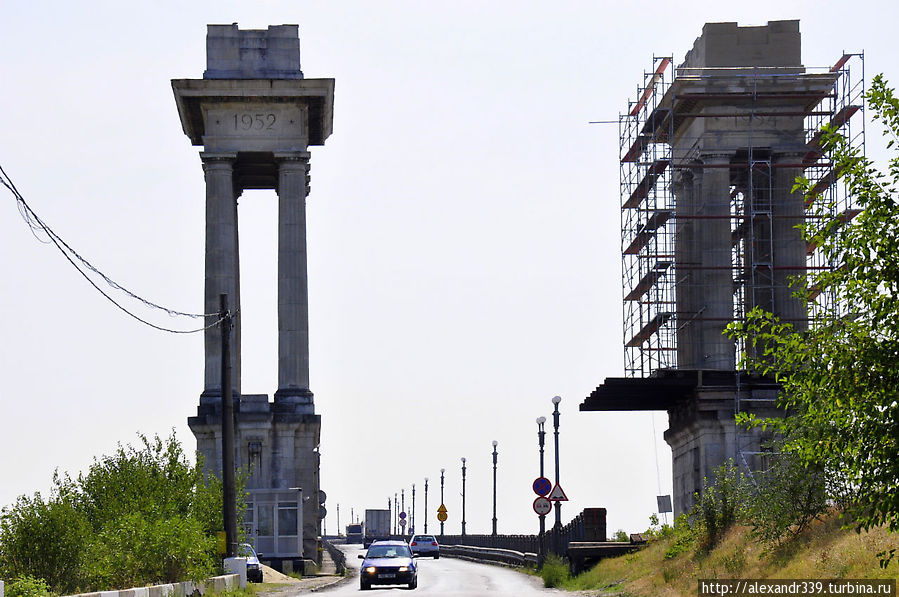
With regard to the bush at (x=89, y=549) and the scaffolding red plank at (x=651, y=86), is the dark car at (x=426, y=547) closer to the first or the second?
the scaffolding red plank at (x=651, y=86)

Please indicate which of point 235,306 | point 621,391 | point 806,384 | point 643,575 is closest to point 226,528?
point 643,575

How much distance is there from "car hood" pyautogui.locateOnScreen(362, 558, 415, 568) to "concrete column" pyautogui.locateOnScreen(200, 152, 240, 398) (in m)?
25.4

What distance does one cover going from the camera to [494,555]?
77125 millimetres

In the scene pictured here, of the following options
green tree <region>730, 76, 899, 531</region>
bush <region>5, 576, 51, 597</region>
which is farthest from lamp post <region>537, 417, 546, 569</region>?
green tree <region>730, 76, 899, 531</region>

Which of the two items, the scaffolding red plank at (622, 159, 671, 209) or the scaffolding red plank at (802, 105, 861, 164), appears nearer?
the scaffolding red plank at (802, 105, 861, 164)

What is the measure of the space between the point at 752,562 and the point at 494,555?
48.7 m

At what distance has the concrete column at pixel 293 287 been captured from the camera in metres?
67.4

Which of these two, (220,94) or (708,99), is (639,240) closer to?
(708,99)

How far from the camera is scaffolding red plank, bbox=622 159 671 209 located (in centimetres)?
6844

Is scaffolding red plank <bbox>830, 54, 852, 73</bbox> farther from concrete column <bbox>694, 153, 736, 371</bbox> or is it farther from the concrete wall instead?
the concrete wall

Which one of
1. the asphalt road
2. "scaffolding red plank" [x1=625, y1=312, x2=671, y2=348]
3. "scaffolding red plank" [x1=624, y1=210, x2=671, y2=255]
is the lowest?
the asphalt road

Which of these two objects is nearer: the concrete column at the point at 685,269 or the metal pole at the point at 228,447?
the metal pole at the point at 228,447

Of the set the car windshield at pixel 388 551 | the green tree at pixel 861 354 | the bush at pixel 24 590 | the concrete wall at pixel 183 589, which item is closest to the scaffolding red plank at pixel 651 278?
the car windshield at pixel 388 551

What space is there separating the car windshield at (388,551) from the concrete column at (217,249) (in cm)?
2423
